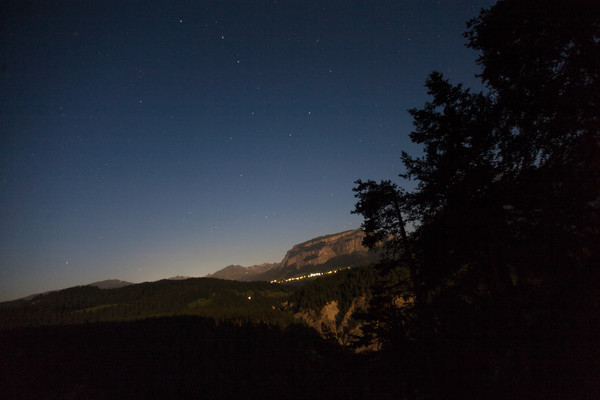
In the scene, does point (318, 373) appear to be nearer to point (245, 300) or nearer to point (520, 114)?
point (520, 114)

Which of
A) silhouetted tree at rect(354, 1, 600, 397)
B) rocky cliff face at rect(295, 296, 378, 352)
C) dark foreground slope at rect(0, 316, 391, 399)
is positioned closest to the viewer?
silhouetted tree at rect(354, 1, 600, 397)

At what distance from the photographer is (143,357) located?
69.4 meters

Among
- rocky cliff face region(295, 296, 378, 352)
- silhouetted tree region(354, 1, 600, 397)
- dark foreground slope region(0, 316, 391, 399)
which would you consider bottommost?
rocky cliff face region(295, 296, 378, 352)

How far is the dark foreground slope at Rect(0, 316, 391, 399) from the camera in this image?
49.3 metres

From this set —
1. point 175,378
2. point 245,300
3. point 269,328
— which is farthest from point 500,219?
point 245,300

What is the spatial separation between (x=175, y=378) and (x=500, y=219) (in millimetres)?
71087

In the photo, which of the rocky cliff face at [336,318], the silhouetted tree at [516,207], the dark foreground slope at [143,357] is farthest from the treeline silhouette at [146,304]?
the silhouetted tree at [516,207]

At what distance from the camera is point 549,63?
6859 mm

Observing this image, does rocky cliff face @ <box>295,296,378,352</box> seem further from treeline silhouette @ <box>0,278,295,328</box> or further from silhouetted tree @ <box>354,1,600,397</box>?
silhouetted tree @ <box>354,1,600,397</box>

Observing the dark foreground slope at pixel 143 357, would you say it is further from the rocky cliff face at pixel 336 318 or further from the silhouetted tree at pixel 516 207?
the silhouetted tree at pixel 516 207

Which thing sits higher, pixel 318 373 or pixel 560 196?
→ pixel 560 196

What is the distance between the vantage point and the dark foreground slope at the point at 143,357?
49.3 meters

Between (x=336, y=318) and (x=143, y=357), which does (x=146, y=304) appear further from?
(x=336, y=318)

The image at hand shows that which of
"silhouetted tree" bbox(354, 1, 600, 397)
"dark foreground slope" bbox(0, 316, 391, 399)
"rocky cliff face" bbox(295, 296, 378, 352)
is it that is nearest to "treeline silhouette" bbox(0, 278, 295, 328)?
"rocky cliff face" bbox(295, 296, 378, 352)
